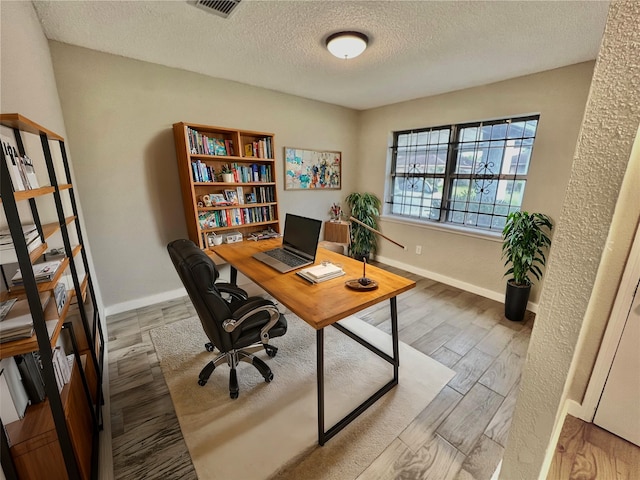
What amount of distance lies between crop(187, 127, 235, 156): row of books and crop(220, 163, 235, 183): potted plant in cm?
16

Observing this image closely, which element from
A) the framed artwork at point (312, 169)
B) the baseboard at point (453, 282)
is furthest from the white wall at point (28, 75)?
the baseboard at point (453, 282)

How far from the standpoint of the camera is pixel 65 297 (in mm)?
1345

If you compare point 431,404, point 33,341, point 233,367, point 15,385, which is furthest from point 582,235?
point 15,385

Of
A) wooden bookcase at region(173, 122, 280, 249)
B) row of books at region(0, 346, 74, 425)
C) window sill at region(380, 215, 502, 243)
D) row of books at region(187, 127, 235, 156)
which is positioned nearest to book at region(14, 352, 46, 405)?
row of books at region(0, 346, 74, 425)

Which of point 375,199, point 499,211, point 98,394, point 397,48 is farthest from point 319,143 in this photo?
point 98,394

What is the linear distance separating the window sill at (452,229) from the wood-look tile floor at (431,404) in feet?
2.63

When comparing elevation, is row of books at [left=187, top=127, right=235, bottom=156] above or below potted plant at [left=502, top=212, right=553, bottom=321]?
above

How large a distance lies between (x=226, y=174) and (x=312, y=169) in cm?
137

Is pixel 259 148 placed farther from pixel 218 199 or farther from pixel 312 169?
pixel 312 169

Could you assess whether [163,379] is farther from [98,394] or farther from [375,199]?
[375,199]

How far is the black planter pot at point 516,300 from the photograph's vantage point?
2.52 meters

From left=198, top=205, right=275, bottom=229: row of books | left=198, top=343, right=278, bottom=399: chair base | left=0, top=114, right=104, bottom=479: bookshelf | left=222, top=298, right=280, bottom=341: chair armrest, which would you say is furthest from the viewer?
left=198, top=205, right=275, bottom=229: row of books

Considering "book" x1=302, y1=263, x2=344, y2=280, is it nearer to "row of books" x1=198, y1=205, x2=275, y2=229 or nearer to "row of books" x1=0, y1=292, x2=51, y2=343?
"row of books" x1=0, y1=292, x2=51, y2=343

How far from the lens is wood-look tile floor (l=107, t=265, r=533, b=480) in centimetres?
132
